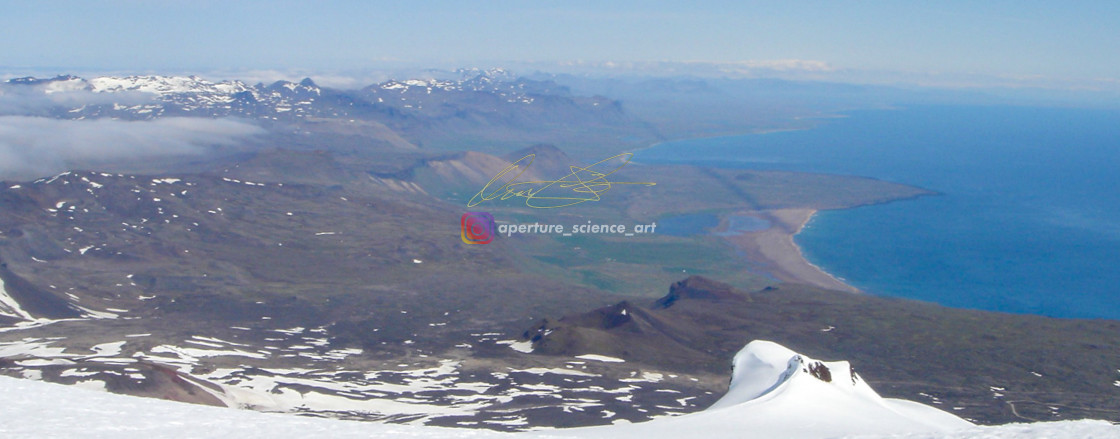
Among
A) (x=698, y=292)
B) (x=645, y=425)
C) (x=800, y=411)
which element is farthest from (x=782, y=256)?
(x=645, y=425)

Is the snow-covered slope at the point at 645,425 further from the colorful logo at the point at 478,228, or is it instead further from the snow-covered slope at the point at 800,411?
the colorful logo at the point at 478,228

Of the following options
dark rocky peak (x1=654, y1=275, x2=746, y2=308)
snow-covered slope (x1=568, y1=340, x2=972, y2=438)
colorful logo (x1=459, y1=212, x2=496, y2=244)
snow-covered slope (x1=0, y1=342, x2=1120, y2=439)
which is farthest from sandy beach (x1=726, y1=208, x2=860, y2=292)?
snow-covered slope (x1=0, y1=342, x2=1120, y2=439)

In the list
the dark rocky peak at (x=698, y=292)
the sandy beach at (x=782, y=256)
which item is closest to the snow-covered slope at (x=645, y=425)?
the dark rocky peak at (x=698, y=292)

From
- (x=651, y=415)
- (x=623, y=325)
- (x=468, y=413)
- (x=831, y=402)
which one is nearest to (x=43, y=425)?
(x=831, y=402)

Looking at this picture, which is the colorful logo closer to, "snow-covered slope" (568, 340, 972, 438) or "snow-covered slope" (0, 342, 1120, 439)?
"snow-covered slope" (568, 340, 972, 438)

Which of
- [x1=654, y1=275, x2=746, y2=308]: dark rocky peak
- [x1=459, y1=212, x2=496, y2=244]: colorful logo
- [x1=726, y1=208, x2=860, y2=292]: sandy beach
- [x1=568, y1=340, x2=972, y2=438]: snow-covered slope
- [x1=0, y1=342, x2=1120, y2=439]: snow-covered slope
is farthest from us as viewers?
[x1=459, y1=212, x2=496, y2=244]: colorful logo

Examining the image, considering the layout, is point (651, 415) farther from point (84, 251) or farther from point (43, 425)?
point (84, 251)
